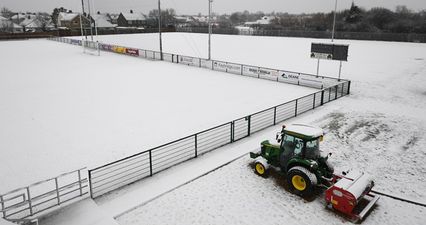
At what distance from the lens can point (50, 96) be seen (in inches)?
889

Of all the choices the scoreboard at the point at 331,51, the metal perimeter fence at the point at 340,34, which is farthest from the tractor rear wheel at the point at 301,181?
the metal perimeter fence at the point at 340,34

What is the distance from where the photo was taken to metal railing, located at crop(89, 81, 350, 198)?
1077cm

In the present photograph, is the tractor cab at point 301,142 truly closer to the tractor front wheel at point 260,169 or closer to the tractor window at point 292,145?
the tractor window at point 292,145

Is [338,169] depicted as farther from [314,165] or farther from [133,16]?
[133,16]

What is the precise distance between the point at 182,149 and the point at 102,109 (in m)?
9.01

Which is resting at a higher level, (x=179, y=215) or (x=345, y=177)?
(x=345, y=177)

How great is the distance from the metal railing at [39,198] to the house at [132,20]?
5164 inches

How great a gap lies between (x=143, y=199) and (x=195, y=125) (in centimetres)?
714

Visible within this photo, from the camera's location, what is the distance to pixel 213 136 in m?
14.9

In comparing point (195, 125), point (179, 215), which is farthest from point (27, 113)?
point (179, 215)

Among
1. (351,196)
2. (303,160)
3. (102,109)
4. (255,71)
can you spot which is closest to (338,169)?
(303,160)

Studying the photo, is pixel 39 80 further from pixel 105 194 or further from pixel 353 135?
pixel 353 135

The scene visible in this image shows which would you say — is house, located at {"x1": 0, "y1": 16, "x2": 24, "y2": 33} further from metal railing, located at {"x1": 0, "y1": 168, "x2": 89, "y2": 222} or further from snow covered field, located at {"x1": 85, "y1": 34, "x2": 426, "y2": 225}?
snow covered field, located at {"x1": 85, "y1": 34, "x2": 426, "y2": 225}

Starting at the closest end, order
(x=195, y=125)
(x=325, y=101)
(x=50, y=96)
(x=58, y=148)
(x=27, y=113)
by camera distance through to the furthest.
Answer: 1. (x=58, y=148)
2. (x=195, y=125)
3. (x=27, y=113)
4. (x=325, y=101)
5. (x=50, y=96)
